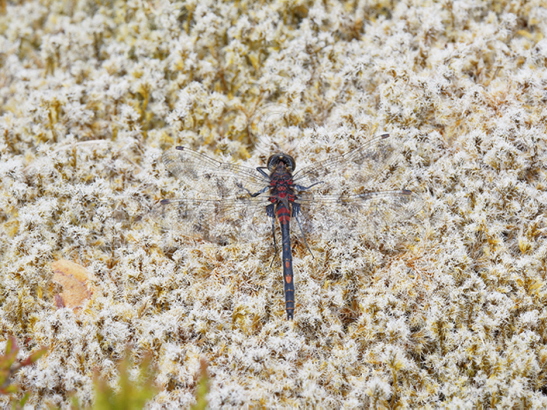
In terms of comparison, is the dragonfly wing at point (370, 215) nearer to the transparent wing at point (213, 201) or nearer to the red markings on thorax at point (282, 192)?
the red markings on thorax at point (282, 192)

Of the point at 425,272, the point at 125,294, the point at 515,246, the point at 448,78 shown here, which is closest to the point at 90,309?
the point at 125,294

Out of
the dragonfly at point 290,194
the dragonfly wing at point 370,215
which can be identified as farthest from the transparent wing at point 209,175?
the dragonfly wing at point 370,215

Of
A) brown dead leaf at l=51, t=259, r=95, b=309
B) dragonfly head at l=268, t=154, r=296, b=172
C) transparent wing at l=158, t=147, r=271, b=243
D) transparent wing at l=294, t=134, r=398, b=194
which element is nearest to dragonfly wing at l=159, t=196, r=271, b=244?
transparent wing at l=158, t=147, r=271, b=243

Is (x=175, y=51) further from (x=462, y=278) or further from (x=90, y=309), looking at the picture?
(x=462, y=278)

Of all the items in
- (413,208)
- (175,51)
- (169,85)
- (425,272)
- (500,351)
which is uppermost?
(175,51)

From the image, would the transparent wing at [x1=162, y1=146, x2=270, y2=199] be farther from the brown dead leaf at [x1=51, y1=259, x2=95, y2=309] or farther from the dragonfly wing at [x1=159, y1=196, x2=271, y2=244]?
the brown dead leaf at [x1=51, y1=259, x2=95, y2=309]

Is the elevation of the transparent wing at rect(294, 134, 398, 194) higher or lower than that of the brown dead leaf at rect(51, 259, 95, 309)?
higher

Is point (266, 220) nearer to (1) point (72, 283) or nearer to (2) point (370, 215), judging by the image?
(2) point (370, 215)
